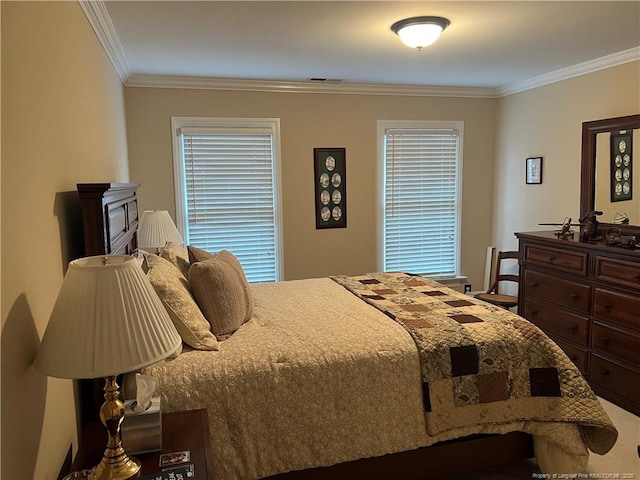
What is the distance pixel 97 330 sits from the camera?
110cm

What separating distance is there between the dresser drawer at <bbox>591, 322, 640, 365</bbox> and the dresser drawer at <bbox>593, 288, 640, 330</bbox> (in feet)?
0.23

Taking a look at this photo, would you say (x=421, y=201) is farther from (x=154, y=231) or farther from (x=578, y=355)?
(x=154, y=231)

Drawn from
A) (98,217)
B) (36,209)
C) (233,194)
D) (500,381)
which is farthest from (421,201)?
(36,209)

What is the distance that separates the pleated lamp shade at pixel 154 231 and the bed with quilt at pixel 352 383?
96 cm

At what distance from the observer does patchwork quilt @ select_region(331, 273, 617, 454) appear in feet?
7.16

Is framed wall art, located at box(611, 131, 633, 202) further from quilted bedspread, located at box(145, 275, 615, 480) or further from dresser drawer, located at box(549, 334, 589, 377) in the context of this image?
quilted bedspread, located at box(145, 275, 615, 480)

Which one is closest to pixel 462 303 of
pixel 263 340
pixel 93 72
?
A: pixel 263 340

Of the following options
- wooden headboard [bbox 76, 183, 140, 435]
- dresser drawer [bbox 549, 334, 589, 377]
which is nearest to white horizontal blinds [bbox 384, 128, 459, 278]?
dresser drawer [bbox 549, 334, 589, 377]

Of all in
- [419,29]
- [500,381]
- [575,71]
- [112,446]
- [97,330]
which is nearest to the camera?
[97,330]

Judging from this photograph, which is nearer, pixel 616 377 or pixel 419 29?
pixel 419 29

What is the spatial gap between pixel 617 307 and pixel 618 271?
0.77ft

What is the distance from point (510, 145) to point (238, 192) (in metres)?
2.93

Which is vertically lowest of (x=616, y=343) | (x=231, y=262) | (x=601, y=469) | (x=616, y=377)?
(x=601, y=469)

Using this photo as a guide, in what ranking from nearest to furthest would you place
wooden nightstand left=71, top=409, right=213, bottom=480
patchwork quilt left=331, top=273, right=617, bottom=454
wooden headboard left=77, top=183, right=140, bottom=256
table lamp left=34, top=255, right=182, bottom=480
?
table lamp left=34, top=255, right=182, bottom=480, wooden nightstand left=71, top=409, right=213, bottom=480, wooden headboard left=77, top=183, right=140, bottom=256, patchwork quilt left=331, top=273, right=617, bottom=454
